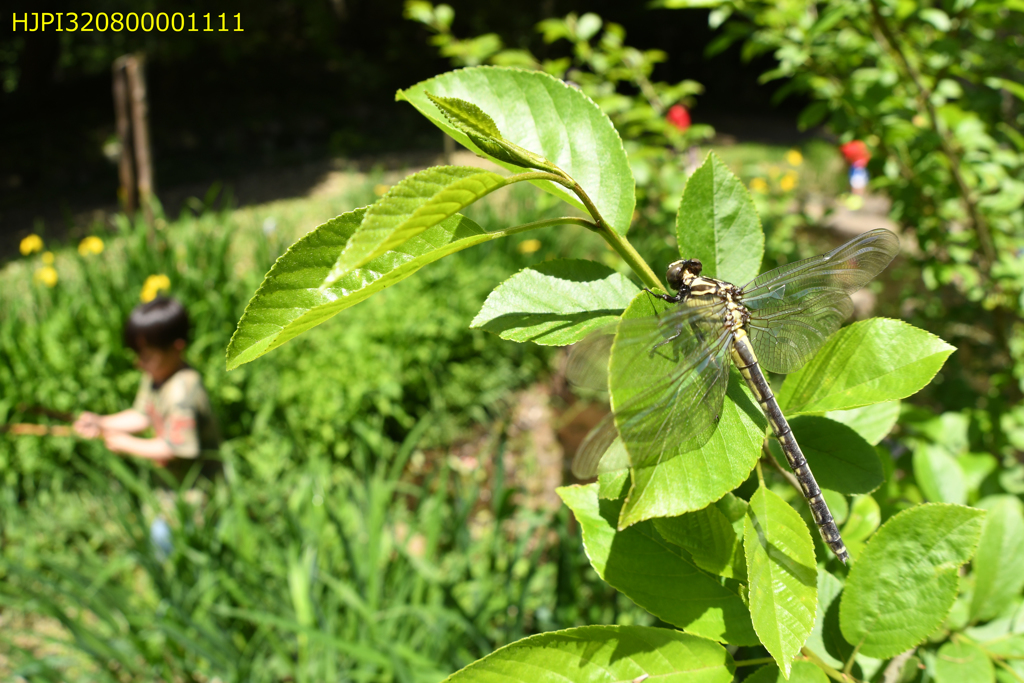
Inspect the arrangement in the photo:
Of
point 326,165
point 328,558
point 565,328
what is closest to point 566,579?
point 328,558

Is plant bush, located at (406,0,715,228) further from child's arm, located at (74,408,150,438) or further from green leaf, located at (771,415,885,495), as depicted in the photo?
child's arm, located at (74,408,150,438)


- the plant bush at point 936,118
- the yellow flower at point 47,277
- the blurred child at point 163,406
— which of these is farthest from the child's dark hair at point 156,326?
the plant bush at point 936,118

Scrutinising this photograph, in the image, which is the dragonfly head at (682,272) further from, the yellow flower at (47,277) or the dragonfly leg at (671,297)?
the yellow flower at (47,277)

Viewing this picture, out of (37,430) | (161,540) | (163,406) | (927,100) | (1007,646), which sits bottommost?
(161,540)

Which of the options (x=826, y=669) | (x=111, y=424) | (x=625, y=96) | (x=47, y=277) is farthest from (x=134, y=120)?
(x=826, y=669)

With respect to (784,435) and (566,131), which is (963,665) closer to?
(784,435)

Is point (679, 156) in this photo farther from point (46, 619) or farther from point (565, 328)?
point (46, 619)
